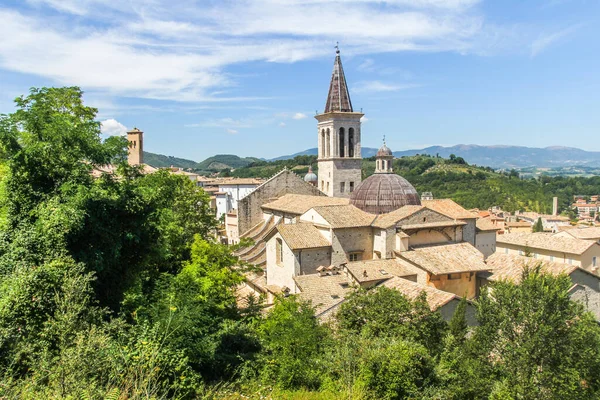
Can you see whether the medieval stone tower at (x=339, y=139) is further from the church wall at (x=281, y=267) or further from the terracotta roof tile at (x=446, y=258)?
the terracotta roof tile at (x=446, y=258)

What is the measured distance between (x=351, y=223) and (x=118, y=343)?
776 inches

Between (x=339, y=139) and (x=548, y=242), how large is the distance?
2328cm

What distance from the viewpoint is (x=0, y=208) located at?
12.1 m

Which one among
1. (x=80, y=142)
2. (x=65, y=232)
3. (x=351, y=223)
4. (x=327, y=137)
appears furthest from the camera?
(x=327, y=137)

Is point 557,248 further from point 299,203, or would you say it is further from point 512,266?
point 299,203

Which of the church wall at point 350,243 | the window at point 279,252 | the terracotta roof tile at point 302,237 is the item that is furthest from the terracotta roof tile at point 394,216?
the window at point 279,252

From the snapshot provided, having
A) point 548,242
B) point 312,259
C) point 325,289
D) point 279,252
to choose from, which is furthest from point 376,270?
point 548,242

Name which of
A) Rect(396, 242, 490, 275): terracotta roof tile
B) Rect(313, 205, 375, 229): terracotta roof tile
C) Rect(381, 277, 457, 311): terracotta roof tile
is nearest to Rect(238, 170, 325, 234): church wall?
Rect(313, 205, 375, 229): terracotta roof tile

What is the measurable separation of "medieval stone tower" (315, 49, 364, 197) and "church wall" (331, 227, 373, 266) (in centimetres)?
1294

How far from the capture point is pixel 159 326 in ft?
37.6

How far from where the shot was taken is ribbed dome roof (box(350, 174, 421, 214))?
3053 centimetres

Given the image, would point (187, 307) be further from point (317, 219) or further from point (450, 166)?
point (450, 166)

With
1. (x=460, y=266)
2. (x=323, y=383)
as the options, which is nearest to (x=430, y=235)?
(x=460, y=266)

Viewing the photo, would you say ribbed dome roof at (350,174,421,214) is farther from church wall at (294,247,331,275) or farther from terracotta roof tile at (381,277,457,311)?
terracotta roof tile at (381,277,457,311)
